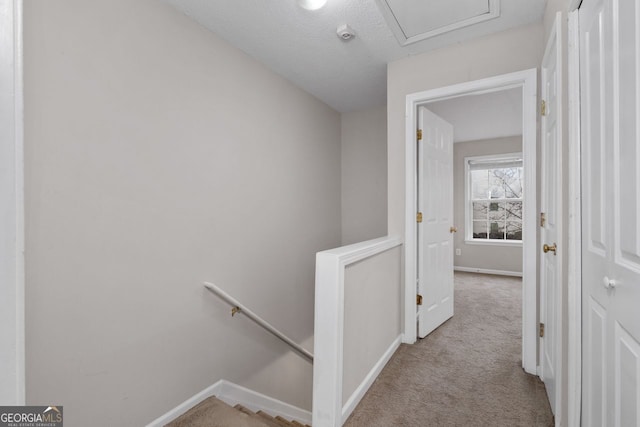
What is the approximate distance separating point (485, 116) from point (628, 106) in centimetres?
365

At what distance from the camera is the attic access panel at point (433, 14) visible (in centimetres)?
181

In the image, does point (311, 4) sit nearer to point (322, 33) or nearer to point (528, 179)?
point (322, 33)

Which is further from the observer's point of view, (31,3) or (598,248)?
(31,3)

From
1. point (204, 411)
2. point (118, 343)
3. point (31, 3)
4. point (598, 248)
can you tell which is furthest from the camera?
point (204, 411)

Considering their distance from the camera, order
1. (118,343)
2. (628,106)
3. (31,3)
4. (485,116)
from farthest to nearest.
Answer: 1. (485,116)
2. (118,343)
3. (31,3)
4. (628,106)

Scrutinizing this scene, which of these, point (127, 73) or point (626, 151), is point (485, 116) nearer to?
point (626, 151)

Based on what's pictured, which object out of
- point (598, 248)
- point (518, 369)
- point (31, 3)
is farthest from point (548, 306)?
point (31, 3)

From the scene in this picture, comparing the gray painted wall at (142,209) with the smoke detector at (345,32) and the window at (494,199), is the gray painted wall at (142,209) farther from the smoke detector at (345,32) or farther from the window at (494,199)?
the window at (494,199)

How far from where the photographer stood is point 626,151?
800 millimetres

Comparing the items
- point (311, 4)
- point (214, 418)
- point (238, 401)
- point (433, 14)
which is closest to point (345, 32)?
point (311, 4)

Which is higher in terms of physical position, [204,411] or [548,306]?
[548,306]

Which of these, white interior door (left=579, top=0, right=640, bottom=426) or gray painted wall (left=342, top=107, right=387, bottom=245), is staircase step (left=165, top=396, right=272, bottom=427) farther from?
gray painted wall (left=342, top=107, right=387, bottom=245)

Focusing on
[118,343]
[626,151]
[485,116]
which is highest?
[485,116]

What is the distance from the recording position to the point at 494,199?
5.24m
